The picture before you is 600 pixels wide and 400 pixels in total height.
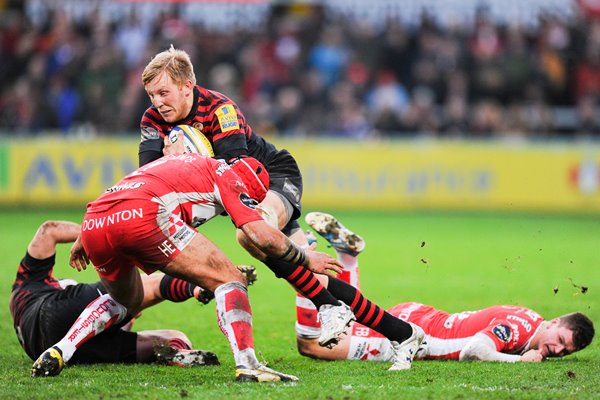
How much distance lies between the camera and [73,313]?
22.3ft

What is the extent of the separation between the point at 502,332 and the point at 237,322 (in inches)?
85.3

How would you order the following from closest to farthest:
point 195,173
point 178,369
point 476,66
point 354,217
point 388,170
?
point 195,173, point 178,369, point 354,217, point 388,170, point 476,66

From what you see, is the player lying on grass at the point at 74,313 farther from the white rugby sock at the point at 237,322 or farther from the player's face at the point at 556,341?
the player's face at the point at 556,341

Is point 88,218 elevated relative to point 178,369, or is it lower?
elevated

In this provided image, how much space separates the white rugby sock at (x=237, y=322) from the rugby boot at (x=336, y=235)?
7.13ft

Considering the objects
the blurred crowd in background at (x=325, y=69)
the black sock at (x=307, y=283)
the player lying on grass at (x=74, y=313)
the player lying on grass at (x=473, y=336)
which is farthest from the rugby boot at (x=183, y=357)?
the blurred crowd in background at (x=325, y=69)

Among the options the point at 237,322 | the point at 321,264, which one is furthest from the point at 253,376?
the point at 321,264

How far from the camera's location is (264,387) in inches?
225

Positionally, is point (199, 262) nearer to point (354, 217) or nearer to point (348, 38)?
point (354, 217)

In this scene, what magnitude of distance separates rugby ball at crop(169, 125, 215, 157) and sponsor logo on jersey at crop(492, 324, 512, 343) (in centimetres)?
238

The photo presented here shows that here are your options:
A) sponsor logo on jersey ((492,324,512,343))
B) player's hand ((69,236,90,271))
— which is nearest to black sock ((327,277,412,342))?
sponsor logo on jersey ((492,324,512,343))

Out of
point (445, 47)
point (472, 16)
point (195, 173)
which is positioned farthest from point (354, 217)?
point (195, 173)

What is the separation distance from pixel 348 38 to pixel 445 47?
2.27 meters

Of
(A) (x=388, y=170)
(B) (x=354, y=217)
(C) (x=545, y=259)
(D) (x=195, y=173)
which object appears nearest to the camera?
(D) (x=195, y=173)
